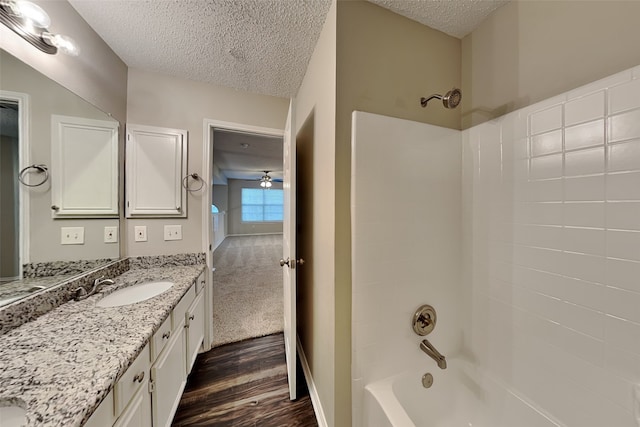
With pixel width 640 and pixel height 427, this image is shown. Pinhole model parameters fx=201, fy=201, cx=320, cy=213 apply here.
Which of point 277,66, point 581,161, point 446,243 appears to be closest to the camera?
point 581,161

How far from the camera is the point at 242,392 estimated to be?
1.46 m

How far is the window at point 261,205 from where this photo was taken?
8.34 metres

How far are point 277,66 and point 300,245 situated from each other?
4.93 feet

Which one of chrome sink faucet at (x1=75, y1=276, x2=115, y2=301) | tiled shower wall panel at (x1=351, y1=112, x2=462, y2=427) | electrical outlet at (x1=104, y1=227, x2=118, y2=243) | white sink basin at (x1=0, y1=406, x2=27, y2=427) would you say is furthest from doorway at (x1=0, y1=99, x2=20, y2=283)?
tiled shower wall panel at (x1=351, y1=112, x2=462, y2=427)

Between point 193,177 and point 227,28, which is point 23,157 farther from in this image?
point 227,28

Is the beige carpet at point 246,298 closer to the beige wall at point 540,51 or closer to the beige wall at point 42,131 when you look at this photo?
the beige wall at point 42,131

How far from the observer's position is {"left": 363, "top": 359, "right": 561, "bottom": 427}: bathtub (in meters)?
0.96

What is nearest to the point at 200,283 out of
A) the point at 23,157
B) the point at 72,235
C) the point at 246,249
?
the point at 72,235

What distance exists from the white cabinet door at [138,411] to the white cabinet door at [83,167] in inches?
42.5

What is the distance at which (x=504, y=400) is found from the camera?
1052 mm

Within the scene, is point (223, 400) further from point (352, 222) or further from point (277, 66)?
point (277, 66)

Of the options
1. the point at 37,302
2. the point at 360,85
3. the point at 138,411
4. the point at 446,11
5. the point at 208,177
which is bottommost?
the point at 138,411

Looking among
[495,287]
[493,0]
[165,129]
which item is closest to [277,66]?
[165,129]

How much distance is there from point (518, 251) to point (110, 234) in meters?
2.59
